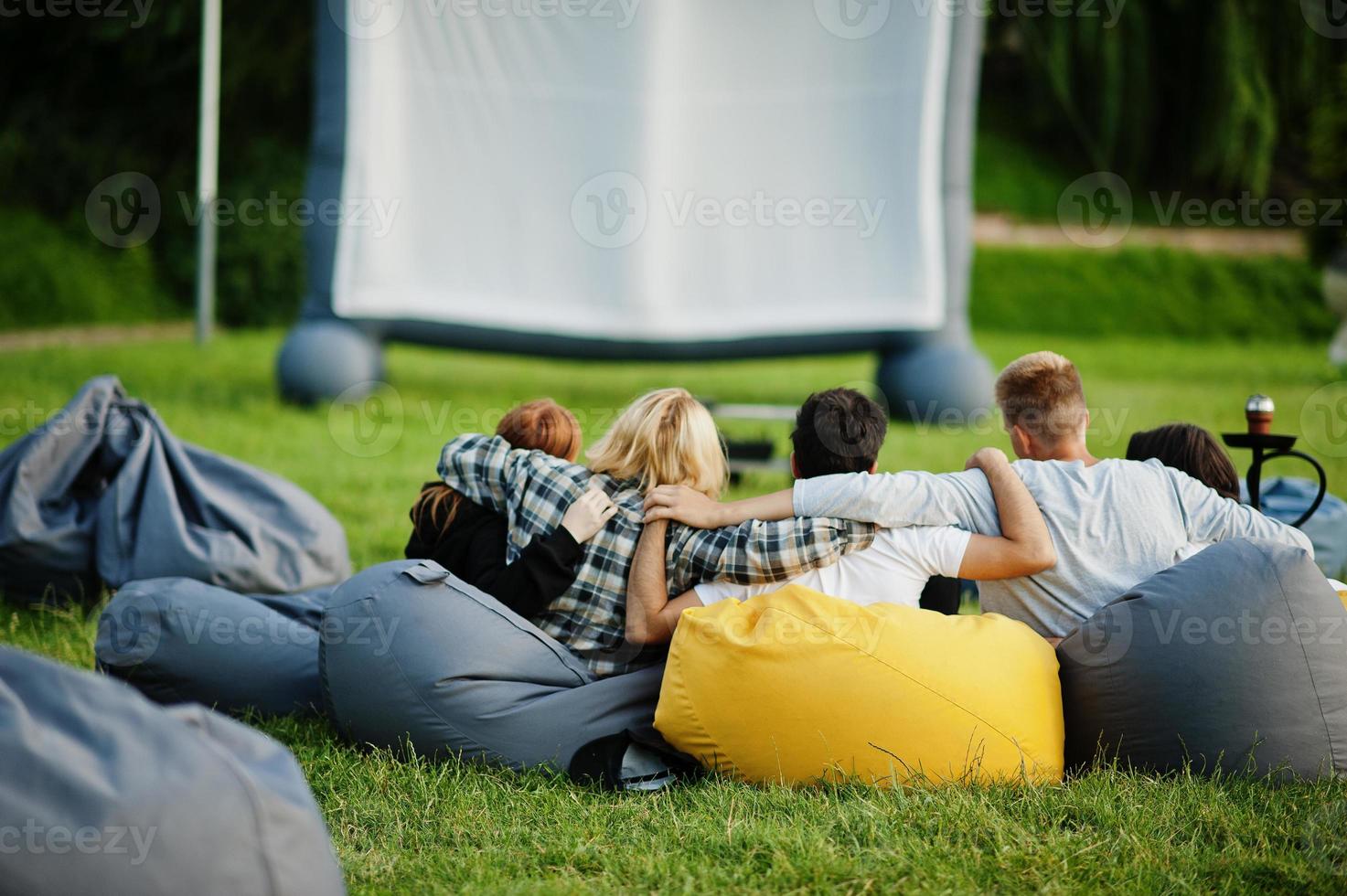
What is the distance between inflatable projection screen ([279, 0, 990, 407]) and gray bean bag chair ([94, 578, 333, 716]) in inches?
195

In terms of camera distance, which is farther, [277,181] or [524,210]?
[277,181]

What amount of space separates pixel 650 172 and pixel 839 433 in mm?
5606

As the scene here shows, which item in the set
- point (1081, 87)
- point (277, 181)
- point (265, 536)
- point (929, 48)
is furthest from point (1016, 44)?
point (265, 536)

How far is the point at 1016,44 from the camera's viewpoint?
867 inches

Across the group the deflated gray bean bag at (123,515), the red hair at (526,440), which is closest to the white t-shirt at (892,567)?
the red hair at (526,440)

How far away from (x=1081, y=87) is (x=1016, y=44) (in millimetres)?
3464

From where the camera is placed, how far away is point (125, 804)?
188cm

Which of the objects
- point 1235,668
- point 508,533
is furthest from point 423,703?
point 1235,668

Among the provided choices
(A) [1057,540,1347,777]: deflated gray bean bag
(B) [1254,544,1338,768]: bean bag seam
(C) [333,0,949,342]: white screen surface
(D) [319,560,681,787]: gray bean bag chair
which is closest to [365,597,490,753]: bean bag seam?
(D) [319,560,681,787]: gray bean bag chair

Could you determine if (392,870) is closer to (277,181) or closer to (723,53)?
(723,53)

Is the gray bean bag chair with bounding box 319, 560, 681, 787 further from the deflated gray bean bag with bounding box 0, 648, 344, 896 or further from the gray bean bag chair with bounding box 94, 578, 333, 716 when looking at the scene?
the deflated gray bean bag with bounding box 0, 648, 344, 896

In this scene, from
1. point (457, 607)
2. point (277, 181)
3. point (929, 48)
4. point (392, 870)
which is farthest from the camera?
point (277, 181)

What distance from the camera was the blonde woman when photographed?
304 cm

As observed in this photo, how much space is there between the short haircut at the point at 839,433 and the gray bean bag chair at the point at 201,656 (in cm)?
148
